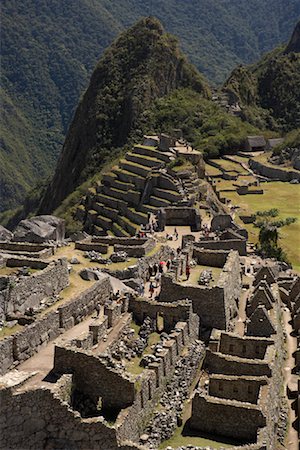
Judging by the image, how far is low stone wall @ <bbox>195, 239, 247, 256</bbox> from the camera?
3384cm

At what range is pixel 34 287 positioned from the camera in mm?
23109

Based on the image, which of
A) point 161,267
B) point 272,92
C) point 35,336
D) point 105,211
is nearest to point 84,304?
point 35,336

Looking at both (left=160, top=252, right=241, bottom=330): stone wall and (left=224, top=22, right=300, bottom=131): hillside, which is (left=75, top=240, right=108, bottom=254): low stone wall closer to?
(left=160, top=252, right=241, bottom=330): stone wall

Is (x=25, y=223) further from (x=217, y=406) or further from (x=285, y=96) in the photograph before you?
(x=285, y=96)

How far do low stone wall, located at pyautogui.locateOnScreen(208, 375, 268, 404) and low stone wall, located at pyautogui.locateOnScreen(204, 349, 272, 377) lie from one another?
970 millimetres

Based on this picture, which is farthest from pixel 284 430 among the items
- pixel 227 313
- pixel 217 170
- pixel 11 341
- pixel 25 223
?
pixel 217 170

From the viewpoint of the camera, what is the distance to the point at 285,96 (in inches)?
6786

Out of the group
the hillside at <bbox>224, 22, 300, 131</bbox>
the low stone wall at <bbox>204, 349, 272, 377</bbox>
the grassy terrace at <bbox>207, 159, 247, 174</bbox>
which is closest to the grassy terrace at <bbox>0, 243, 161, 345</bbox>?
the low stone wall at <bbox>204, 349, 272, 377</bbox>

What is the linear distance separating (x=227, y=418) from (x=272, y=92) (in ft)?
532

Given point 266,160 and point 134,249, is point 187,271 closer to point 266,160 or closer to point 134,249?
point 134,249

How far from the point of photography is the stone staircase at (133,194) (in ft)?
204

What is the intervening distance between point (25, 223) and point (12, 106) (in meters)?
136

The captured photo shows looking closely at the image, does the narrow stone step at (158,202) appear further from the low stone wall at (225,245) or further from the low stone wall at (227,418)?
the low stone wall at (227,418)

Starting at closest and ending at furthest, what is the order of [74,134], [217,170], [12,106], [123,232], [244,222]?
1. [123,232]
2. [244,222]
3. [217,170]
4. [74,134]
5. [12,106]
